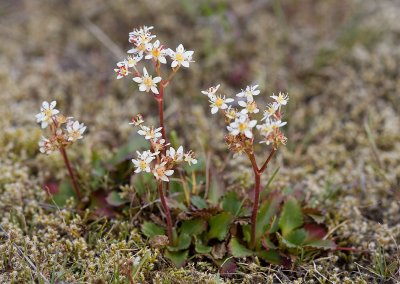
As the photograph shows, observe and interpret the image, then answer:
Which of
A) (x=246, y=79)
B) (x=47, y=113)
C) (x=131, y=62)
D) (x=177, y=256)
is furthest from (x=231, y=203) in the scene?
(x=246, y=79)

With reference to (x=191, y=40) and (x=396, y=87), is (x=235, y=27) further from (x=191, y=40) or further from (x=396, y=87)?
(x=396, y=87)

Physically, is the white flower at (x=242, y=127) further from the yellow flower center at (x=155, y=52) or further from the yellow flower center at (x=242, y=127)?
the yellow flower center at (x=155, y=52)

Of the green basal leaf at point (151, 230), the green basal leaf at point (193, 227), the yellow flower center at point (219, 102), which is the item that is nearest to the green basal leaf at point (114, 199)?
the green basal leaf at point (151, 230)

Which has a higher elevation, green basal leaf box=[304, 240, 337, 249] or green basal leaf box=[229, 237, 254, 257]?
green basal leaf box=[304, 240, 337, 249]

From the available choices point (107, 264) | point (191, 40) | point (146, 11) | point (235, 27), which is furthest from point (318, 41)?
point (107, 264)

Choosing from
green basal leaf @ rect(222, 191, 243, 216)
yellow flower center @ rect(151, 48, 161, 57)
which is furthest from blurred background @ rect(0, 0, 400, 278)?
yellow flower center @ rect(151, 48, 161, 57)

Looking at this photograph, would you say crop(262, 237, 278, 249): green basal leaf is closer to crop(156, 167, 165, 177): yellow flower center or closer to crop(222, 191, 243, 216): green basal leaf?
crop(222, 191, 243, 216): green basal leaf

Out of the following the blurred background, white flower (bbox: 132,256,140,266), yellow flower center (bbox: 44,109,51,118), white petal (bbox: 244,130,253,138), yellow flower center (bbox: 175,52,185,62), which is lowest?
white flower (bbox: 132,256,140,266)
